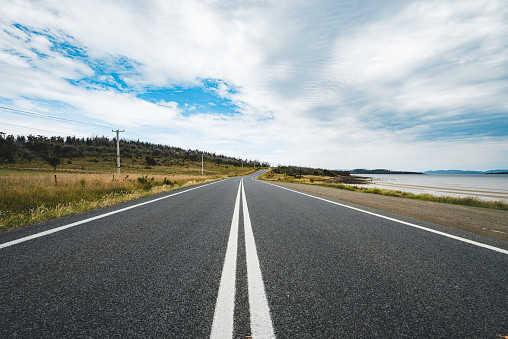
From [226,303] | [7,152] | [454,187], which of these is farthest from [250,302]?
[7,152]

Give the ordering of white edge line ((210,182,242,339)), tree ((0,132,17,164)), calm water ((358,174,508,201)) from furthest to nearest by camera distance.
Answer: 1. tree ((0,132,17,164))
2. calm water ((358,174,508,201))
3. white edge line ((210,182,242,339))

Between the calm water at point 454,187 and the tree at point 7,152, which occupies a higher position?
the tree at point 7,152

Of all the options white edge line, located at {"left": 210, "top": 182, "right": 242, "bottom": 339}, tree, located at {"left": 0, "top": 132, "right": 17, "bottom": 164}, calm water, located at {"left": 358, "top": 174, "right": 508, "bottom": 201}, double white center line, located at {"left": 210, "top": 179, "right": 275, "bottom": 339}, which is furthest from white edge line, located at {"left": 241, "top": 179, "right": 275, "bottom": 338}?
tree, located at {"left": 0, "top": 132, "right": 17, "bottom": 164}

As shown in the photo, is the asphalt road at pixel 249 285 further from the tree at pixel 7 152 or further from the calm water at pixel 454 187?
the tree at pixel 7 152

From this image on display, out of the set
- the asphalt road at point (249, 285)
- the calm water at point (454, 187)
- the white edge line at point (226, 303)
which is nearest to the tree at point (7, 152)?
the asphalt road at point (249, 285)

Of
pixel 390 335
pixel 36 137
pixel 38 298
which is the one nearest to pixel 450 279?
pixel 390 335

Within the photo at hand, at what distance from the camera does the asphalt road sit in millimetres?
1567

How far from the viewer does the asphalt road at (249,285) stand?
1.57 meters

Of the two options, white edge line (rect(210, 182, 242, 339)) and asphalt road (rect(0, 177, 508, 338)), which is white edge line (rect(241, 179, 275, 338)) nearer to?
asphalt road (rect(0, 177, 508, 338))

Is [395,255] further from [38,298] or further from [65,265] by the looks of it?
[65,265]

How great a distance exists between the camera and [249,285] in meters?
2.18

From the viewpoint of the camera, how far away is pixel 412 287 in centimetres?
220

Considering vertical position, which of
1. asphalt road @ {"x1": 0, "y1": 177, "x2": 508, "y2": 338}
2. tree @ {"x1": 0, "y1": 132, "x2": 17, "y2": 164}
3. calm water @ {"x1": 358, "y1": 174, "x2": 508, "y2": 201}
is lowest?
calm water @ {"x1": 358, "y1": 174, "x2": 508, "y2": 201}

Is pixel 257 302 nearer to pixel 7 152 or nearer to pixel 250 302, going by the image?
pixel 250 302
